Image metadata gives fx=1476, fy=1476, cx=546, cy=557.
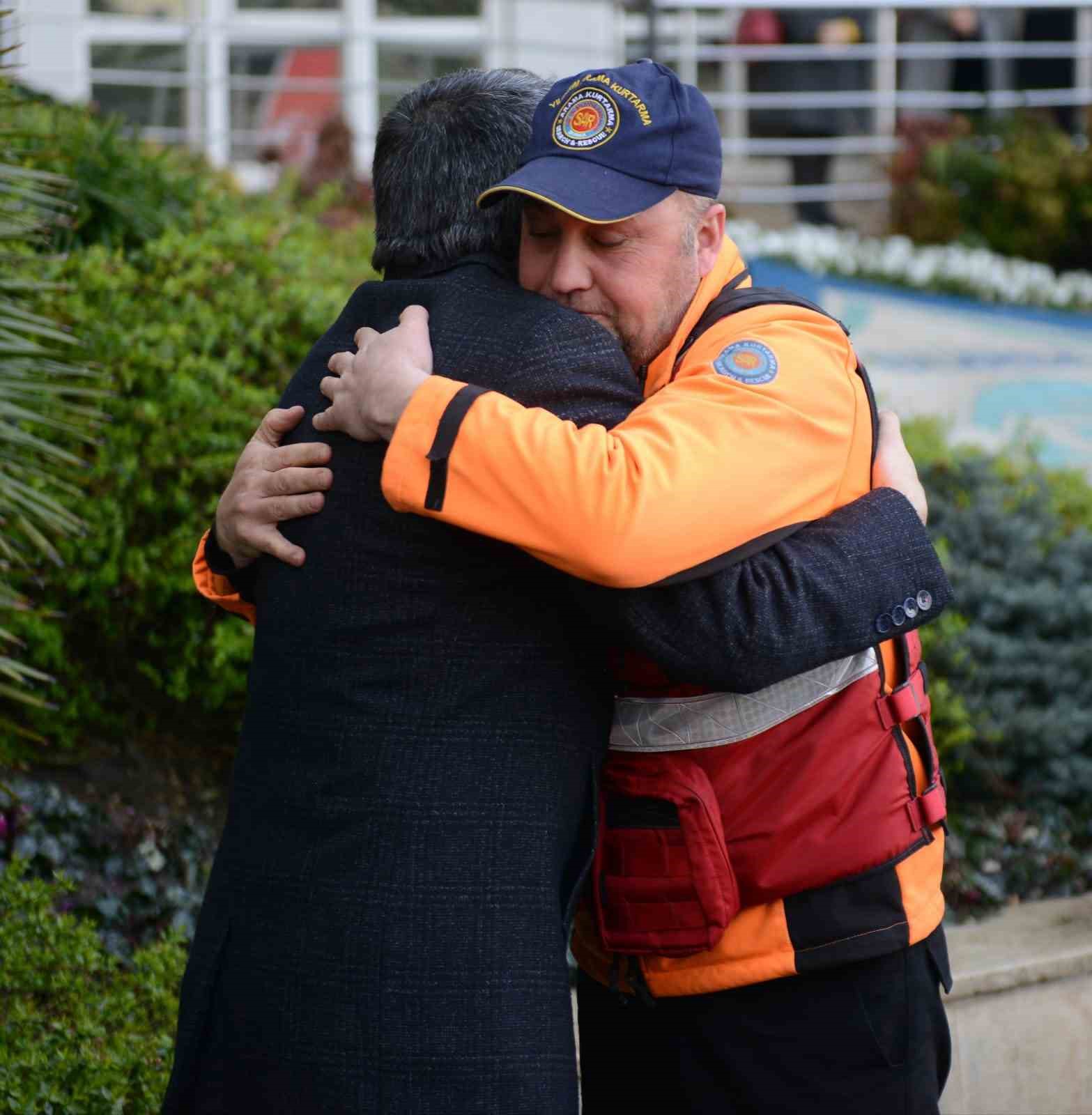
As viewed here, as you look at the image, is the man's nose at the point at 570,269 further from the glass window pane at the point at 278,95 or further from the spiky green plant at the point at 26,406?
the glass window pane at the point at 278,95

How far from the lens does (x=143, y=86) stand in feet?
34.3

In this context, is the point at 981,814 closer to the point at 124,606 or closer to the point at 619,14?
the point at 124,606

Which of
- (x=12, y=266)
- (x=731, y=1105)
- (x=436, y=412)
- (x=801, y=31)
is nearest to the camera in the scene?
(x=436, y=412)

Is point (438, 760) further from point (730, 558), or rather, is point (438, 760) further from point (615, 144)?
point (615, 144)

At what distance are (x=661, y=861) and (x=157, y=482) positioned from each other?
2183mm

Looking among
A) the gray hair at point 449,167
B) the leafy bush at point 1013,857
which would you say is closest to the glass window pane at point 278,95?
the leafy bush at point 1013,857

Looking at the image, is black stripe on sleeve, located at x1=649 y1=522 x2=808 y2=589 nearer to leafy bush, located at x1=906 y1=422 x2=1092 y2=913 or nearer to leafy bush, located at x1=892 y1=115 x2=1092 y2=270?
leafy bush, located at x1=906 y1=422 x2=1092 y2=913

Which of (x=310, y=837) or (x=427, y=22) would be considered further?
(x=427, y=22)

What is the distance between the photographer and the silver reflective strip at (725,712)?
1917 millimetres

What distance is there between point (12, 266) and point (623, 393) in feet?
7.04

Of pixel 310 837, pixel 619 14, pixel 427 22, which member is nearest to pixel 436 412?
pixel 310 837

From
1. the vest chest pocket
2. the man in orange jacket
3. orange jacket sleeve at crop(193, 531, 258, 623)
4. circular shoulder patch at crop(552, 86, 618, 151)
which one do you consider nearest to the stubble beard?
the man in orange jacket

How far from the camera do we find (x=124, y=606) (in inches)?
145

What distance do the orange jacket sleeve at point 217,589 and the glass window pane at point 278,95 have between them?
8.34 meters
